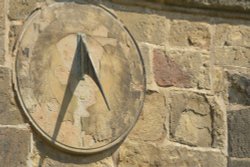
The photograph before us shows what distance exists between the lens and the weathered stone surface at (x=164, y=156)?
4.87 metres

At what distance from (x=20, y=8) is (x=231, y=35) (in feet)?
3.67

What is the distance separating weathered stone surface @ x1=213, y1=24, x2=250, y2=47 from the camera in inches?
205

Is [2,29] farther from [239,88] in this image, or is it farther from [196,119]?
[239,88]

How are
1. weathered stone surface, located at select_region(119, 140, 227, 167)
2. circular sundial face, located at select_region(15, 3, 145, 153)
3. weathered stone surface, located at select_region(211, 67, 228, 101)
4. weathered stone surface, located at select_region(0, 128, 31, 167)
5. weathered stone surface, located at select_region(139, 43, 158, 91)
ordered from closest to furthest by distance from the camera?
1. weathered stone surface, located at select_region(0, 128, 31, 167)
2. circular sundial face, located at select_region(15, 3, 145, 153)
3. weathered stone surface, located at select_region(119, 140, 227, 167)
4. weathered stone surface, located at select_region(139, 43, 158, 91)
5. weathered stone surface, located at select_region(211, 67, 228, 101)

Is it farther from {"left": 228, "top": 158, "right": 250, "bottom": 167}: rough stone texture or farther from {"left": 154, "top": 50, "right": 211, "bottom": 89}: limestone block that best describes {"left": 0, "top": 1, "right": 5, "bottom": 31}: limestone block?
{"left": 228, "top": 158, "right": 250, "bottom": 167}: rough stone texture

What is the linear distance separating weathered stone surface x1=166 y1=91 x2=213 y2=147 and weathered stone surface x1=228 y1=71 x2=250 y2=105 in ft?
0.49

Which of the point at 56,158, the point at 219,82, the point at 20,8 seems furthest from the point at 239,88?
the point at 20,8

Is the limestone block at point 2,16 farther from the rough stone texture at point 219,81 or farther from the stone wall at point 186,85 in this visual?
the rough stone texture at point 219,81

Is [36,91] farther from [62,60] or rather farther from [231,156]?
[231,156]

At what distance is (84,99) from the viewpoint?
479cm

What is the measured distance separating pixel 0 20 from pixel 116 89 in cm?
64

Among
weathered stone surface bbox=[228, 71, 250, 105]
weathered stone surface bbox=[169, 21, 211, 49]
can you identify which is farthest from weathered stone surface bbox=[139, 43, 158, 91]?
weathered stone surface bbox=[228, 71, 250, 105]

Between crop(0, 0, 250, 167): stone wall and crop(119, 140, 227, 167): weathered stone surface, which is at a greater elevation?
crop(0, 0, 250, 167): stone wall

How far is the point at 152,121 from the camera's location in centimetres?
495
